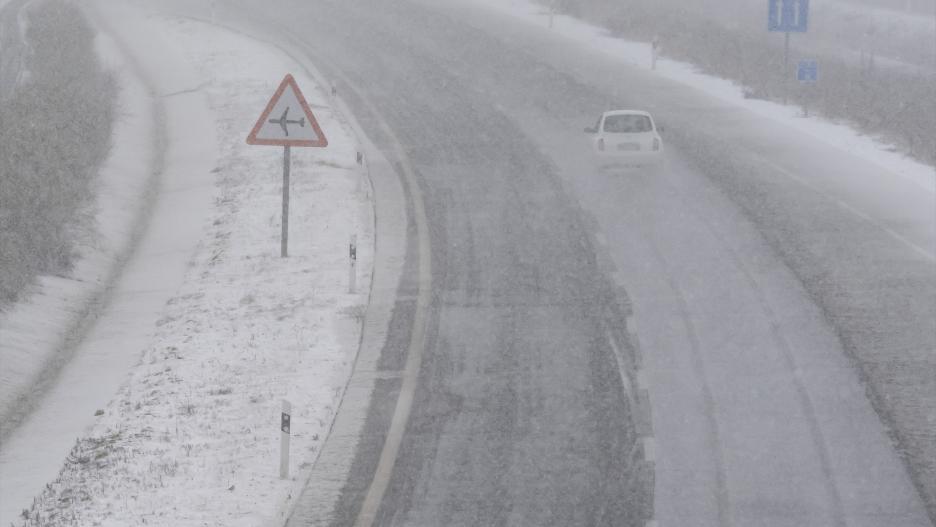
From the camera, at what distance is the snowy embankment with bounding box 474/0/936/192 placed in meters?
25.6

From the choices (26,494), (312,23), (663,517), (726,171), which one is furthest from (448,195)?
(312,23)

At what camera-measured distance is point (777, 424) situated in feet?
39.6

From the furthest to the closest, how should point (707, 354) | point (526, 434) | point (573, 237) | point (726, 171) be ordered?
point (726, 171)
point (573, 237)
point (707, 354)
point (526, 434)

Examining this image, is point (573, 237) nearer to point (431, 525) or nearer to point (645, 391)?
point (645, 391)

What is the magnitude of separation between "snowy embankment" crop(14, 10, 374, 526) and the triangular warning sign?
1.89m

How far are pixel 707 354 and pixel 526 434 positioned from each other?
3.25 metres

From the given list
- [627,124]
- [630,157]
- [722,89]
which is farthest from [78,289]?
[722,89]

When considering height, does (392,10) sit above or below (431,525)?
above

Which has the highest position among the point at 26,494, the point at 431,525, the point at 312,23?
the point at 312,23

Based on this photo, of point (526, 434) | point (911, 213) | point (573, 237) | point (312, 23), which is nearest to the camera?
point (526, 434)

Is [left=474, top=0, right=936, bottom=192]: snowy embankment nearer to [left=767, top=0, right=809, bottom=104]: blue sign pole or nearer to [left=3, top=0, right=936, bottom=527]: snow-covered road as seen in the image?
[left=3, top=0, right=936, bottom=527]: snow-covered road

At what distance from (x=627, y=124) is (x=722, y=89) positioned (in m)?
11.2

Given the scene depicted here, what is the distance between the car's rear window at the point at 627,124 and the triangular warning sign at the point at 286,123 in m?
9.74

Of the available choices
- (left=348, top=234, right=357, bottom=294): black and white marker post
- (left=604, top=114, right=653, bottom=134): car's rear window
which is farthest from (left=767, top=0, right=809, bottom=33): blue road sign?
(left=348, top=234, right=357, bottom=294): black and white marker post
